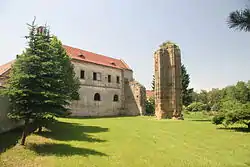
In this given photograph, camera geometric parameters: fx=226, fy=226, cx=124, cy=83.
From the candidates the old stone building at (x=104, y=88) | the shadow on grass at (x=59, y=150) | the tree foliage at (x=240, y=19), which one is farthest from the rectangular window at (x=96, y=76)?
the tree foliage at (x=240, y=19)

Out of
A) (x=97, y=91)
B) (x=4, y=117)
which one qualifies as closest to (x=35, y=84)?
(x=4, y=117)

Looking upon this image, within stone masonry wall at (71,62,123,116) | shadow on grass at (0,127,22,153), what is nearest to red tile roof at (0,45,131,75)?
stone masonry wall at (71,62,123,116)

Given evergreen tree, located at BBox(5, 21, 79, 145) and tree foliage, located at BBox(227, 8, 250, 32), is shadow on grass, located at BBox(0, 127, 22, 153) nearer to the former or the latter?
evergreen tree, located at BBox(5, 21, 79, 145)

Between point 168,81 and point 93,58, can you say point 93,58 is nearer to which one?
point 93,58

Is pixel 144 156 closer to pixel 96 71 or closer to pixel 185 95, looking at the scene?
pixel 96 71

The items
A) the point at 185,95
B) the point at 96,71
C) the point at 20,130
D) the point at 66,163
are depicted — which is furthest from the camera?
the point at 185,95

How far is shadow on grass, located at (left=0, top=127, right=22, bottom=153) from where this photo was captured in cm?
A: 1164

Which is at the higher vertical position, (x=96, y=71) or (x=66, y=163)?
(x=96, y=71)

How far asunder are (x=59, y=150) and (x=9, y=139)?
376 cm

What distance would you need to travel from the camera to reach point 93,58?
1591 inches

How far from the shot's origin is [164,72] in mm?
31875

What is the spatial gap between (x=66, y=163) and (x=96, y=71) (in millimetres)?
29669

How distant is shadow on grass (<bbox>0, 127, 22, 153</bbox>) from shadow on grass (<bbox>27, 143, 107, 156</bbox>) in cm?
108

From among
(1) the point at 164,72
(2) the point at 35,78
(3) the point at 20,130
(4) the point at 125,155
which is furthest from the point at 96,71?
(4) the point at 125,155
